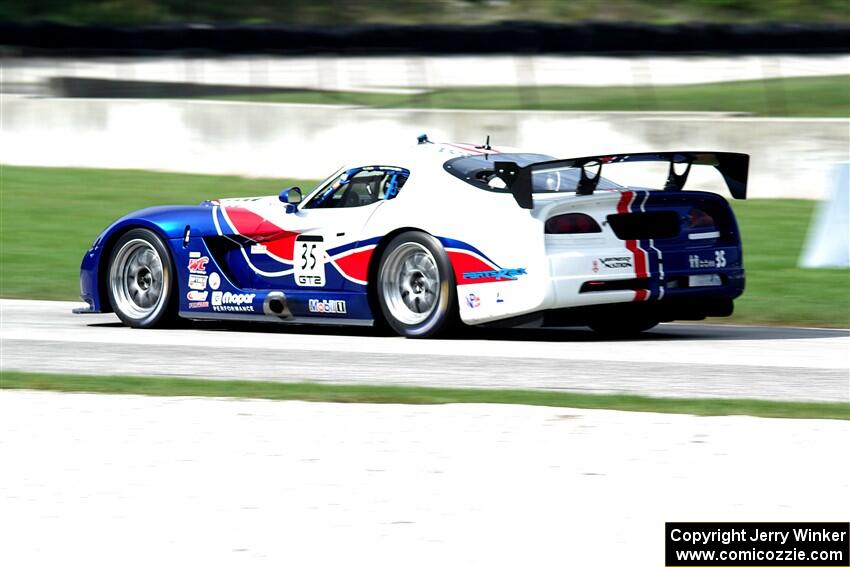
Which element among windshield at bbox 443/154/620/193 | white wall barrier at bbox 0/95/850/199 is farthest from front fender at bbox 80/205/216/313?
white wall barrier at bbox 0/95/850/199

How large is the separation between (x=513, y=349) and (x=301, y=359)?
1.36 m

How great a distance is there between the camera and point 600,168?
30.3ft

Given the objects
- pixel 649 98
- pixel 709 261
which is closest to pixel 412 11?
pixel 649 98

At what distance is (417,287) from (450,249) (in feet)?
1.55

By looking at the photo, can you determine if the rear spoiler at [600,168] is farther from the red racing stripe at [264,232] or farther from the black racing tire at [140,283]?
the black racing tire at [140,283]

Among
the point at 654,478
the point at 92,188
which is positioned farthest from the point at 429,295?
the point at 92,188

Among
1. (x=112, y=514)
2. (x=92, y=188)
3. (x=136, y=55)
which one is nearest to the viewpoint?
(x=112, y=514)

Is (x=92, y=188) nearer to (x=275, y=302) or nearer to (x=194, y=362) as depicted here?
(x=275, y=302)

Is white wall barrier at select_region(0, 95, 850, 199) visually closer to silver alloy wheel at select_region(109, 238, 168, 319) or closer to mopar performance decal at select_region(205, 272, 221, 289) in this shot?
silver alloy wheel at select_region(109, 238, 168, 319)

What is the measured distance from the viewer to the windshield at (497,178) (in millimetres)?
9461

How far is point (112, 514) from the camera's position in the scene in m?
4.98

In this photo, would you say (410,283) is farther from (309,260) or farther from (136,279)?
(136,279)

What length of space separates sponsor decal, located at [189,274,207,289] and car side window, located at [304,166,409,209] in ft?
3.23

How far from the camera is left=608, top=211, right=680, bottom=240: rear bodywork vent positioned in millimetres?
9227
